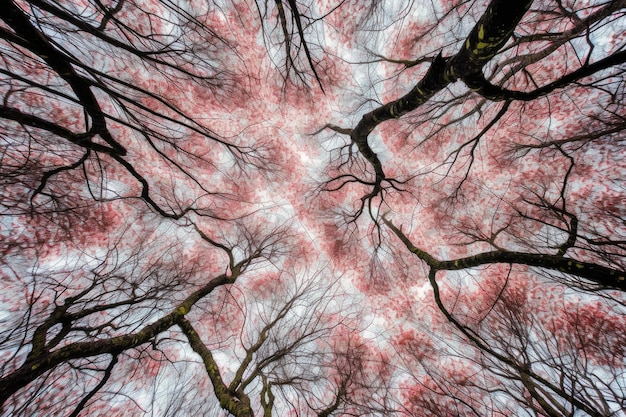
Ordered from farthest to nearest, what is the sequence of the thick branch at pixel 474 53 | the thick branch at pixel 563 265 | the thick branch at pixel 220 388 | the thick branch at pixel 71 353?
the thick branch at pixel 220 388, the thick branch at pixel 563 265, the thick branch at pixel 71 353, the thick branch at pixel 474 53

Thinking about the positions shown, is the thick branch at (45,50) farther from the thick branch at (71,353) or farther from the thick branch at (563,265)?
the thick branch at (563,265)

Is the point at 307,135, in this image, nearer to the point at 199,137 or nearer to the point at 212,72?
the point at 199,137

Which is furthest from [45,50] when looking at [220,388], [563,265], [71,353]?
[563,265]

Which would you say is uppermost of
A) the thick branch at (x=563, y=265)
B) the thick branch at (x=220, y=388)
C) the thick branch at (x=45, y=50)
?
the thick branch at (x=45, y=50)

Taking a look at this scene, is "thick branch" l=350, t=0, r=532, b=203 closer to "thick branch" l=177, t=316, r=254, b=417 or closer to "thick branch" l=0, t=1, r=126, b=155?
"thick branch" l=0, t=1, r=126, b=155

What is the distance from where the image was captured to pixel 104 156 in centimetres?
592

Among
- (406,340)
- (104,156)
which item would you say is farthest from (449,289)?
(104,156)

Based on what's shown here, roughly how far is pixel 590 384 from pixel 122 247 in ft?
34.7

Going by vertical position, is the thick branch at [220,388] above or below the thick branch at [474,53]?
below

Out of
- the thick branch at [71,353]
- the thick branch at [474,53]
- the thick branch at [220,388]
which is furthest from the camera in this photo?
the thick branch at [220,388]

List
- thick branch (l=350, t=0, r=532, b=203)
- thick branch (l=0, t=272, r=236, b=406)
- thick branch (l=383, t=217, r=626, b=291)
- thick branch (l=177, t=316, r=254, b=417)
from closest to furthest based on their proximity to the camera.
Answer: thick branch (l=350, t=0, r=532, b=203) < thick branch (l=0, t=272, r=236, b=406) < thick branch (l=383, t=217, r=626, b=291) < thick branch (l=177, t=316, r=254, b=417)

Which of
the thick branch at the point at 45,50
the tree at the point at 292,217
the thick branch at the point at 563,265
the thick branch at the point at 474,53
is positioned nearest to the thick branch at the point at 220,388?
the tree at the point at 292,217

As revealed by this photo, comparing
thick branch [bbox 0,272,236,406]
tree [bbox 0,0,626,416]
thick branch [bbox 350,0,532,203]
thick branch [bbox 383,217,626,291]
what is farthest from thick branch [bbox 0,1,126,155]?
thick branch [bbox 383,217,626,291]

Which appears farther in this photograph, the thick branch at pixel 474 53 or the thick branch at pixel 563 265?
the thick branch at pixel 563 265
